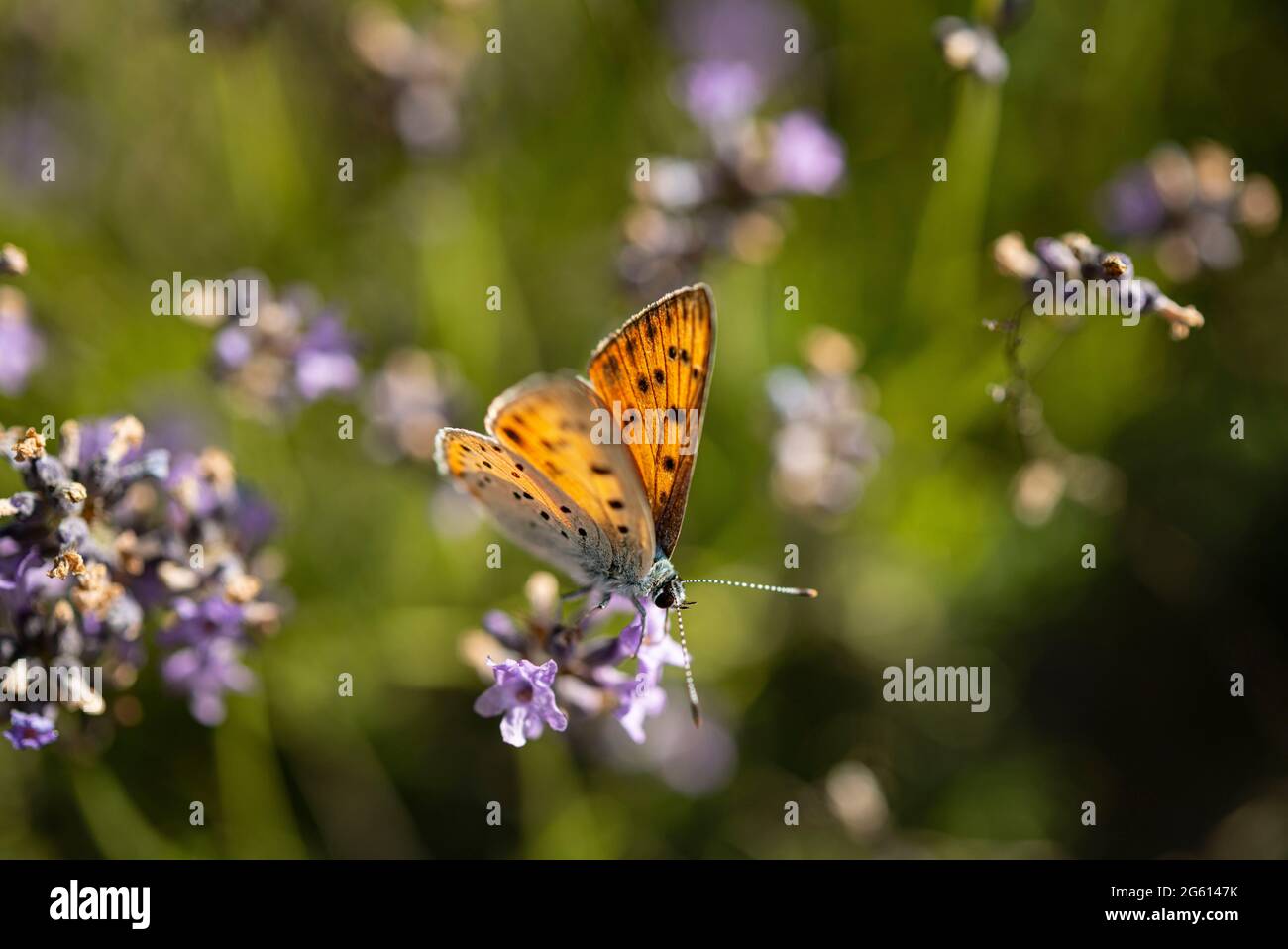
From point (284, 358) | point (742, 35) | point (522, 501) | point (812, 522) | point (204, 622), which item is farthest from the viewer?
point (742, 35)

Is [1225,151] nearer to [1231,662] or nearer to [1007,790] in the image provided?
[1231,662]

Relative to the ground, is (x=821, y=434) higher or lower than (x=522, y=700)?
higher

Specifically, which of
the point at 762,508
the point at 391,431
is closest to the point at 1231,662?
the point at 762,508

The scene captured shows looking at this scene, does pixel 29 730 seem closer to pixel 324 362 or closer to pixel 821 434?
pixel 324 362

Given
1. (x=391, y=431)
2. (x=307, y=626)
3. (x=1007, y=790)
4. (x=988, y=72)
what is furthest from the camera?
(x=1007, y=790)

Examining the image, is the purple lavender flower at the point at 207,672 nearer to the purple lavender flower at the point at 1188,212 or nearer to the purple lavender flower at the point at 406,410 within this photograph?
the purple lavender flower at the point at 406,410

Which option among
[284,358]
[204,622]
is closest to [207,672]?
[204,622]

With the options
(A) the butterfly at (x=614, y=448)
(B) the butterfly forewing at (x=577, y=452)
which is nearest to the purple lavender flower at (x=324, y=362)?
(A) the butterfly at (x=614, y=448)
